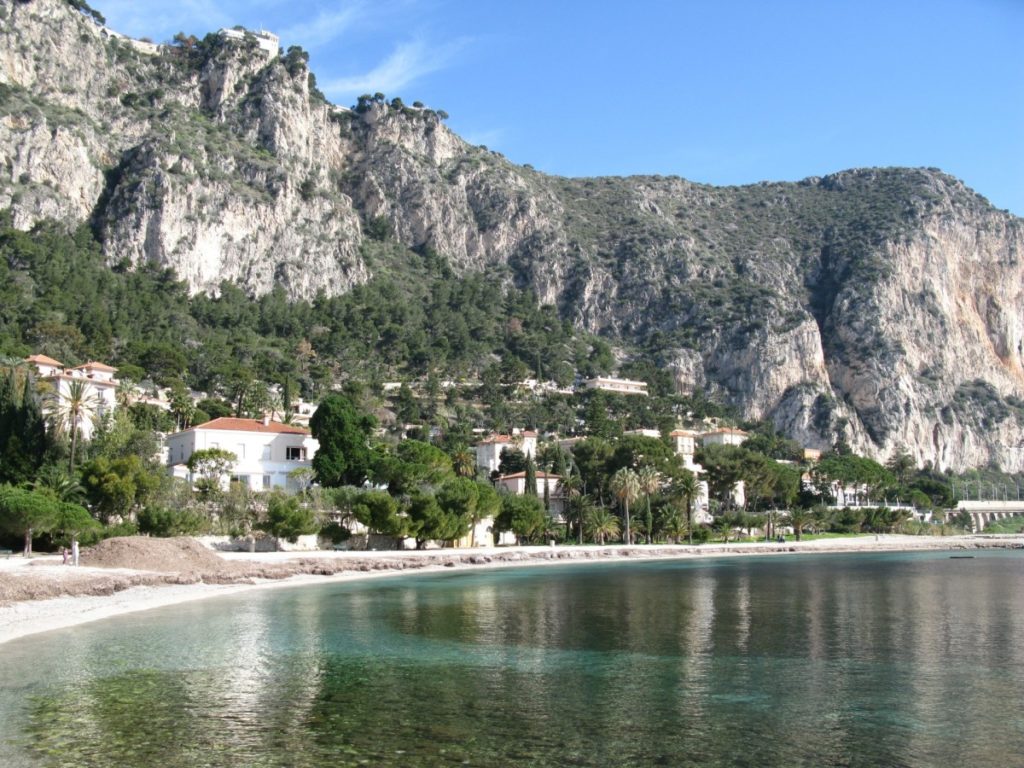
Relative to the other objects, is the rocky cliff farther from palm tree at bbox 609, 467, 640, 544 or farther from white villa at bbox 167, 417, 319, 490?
palm tree at bbox 609, 467, 640, 544

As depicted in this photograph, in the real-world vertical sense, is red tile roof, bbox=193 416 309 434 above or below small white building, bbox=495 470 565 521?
above

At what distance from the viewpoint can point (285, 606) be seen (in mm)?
36125

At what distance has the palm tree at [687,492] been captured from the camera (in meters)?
83.7

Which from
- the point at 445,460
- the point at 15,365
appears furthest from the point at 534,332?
the point at 15,365

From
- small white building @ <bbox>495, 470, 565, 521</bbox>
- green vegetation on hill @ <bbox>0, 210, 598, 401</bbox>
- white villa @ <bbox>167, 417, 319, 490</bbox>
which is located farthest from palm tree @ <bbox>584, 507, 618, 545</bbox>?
green vegetation on hill @ <bbox>0, 210, 598, 401</bbox>

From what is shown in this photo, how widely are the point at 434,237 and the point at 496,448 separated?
86.4 metres

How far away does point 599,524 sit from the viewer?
3147 inches

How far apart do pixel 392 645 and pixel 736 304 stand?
165751 millimetres

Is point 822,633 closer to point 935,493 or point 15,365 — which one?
point 15,365

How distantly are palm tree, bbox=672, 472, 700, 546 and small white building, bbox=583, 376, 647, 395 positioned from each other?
70.0 metres

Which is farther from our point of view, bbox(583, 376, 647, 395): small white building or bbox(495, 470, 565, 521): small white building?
bbox(583, 376, 647, 395): small white building

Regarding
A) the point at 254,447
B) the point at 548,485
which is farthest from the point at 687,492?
the point at 254,447

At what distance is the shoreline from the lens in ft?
103

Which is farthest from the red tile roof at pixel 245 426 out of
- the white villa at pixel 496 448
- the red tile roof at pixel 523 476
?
the white villa at pixel 496 448
